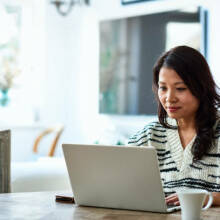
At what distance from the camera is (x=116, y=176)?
1.47 meters

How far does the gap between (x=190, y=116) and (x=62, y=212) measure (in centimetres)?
64

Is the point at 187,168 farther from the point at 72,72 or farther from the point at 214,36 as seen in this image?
the point at 72,72

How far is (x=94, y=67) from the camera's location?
17.5 feet

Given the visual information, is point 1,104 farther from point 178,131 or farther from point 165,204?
point 165,204

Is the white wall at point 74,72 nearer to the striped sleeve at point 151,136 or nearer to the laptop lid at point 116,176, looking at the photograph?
the striped sleeve at point 151,136

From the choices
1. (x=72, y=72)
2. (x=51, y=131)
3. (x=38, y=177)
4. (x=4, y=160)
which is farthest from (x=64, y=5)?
(x=4, y=160)

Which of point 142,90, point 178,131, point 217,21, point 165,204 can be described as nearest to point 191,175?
point 178,131

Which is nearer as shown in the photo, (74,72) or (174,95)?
(174,95)

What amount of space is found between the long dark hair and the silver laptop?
373 mm

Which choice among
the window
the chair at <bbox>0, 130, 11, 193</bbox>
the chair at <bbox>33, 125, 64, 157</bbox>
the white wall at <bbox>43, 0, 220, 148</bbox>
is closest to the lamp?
the white wall at <bbox>43, 0, 220, 148</bbox>

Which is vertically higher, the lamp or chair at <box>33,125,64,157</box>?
the lamp

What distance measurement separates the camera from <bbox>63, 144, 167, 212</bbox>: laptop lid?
1.42 metres

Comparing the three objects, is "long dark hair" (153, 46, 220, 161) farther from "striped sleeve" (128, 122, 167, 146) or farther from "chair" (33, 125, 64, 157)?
"chair" (33, 125, 64, 157)

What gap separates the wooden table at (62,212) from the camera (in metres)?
1.42
